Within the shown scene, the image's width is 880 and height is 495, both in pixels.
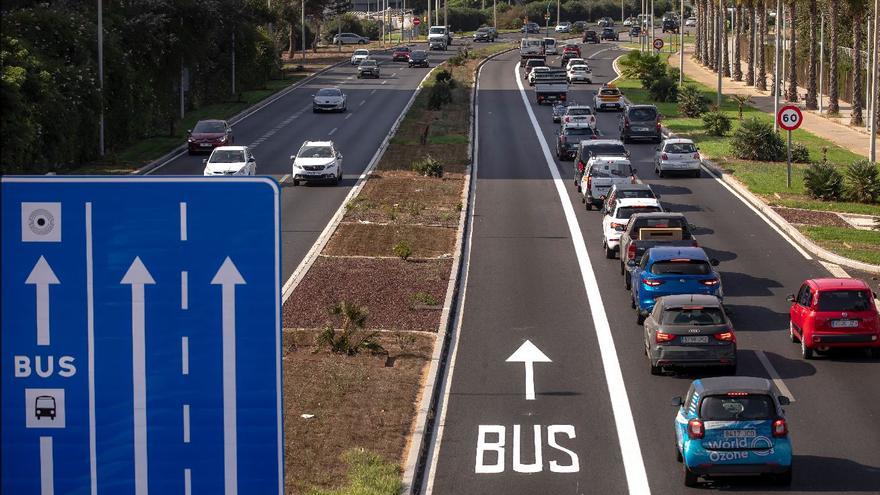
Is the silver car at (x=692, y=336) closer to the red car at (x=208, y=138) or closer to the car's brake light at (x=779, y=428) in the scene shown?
the car's brake light at (x=779, y=428)

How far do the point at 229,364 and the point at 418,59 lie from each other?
110238 mm

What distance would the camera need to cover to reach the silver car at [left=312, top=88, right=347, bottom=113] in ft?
260

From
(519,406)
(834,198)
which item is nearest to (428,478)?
(519,406)

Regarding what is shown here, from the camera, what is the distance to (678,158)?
5356 cm

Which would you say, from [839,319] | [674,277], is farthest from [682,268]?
[839,319]

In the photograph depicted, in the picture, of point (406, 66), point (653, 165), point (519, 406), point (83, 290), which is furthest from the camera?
point (406, 66)

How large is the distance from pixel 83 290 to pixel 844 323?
2299cm

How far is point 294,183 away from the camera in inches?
2101

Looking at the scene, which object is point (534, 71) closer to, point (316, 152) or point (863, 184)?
point (316, 152)

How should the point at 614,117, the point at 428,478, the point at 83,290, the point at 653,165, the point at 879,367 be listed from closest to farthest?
the point at 83,290 → the point at 428,478 → the point at 879,367 → the point at 653,165 → the point at 614,117

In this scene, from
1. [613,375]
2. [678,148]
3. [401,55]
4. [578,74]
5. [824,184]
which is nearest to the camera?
[613,375]

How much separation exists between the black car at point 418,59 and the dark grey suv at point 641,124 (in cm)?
5253

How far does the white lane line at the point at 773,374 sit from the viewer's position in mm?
24234

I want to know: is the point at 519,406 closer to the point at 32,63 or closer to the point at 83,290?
the point at 83,290
